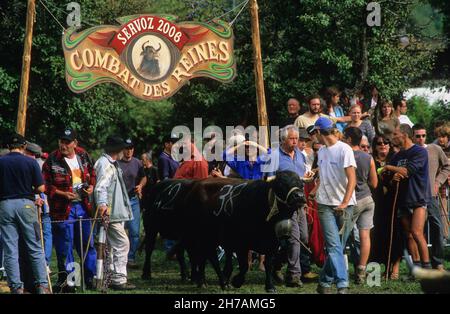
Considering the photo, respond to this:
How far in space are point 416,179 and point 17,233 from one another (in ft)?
17.7

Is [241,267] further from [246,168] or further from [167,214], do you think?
[246,168]

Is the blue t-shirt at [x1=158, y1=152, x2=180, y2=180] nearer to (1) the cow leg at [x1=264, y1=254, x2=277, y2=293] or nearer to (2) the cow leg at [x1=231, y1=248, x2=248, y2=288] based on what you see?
(2) the cow leg at [x1=231, y1=248, x2=248, y2=288]

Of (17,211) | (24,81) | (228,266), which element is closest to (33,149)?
(17,211)

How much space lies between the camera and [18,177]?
12625mm

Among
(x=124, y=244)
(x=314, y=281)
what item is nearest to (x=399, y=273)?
(x=314, y=281)

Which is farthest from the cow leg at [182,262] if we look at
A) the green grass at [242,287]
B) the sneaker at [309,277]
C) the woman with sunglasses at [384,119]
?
the woman with sunglasses at [384,119]

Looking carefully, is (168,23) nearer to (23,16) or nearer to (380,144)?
(380,144)

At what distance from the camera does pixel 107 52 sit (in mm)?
17000

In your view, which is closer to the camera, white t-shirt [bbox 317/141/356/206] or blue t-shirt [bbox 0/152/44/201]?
white t-shirt [bbox 317/141/356/206]

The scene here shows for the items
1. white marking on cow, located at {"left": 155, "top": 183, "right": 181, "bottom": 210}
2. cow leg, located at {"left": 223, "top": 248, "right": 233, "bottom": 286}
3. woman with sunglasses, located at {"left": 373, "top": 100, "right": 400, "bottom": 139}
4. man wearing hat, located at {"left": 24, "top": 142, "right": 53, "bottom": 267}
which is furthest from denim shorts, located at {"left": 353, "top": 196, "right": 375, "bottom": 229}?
man wearing hat, located at {"left": 24, "top": 142, "right": 53, "bottom": 267}

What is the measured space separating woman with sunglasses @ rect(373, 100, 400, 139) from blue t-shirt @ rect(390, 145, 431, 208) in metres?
2.39

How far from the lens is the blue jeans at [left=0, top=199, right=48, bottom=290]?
497 inches

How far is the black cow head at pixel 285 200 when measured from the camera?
41.6 ft
